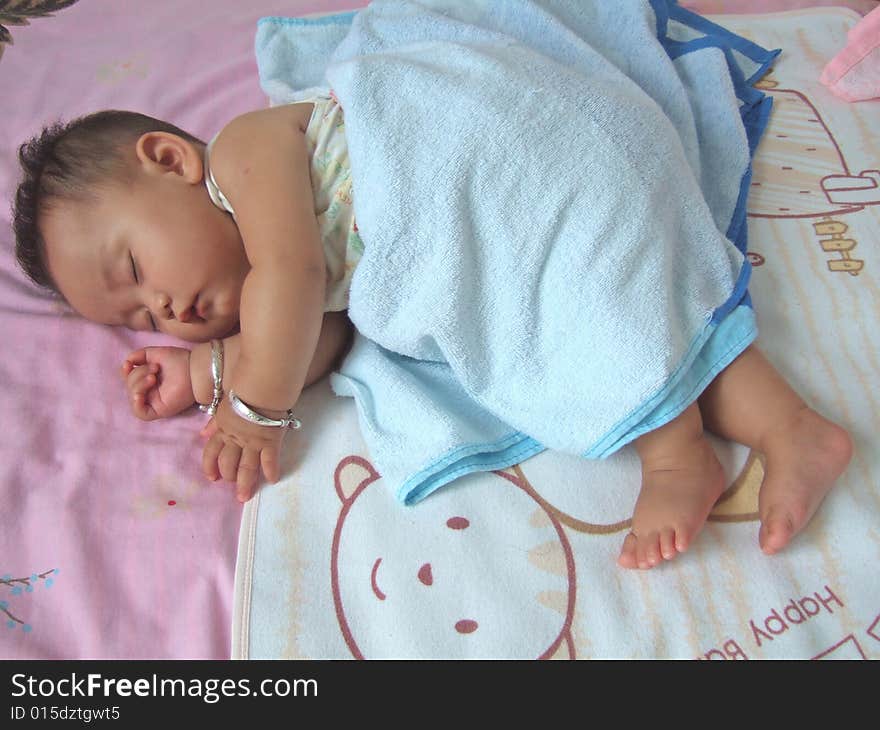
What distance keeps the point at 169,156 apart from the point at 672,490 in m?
0.69

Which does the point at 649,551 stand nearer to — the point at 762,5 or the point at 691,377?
the point at 691,377

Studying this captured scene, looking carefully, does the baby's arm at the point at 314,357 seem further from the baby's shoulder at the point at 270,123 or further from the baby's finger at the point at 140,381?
the baby's shoulder at the point at 270,123

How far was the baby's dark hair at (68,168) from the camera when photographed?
38.3 inches

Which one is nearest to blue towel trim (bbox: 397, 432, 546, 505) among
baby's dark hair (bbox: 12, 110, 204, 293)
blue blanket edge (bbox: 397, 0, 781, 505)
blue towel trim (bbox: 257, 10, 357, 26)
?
blue blanket edge (bbox: 397, 0, 781, 505)

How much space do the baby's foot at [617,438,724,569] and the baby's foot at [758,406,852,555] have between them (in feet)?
0.18

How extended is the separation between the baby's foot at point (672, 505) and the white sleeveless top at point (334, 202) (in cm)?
43

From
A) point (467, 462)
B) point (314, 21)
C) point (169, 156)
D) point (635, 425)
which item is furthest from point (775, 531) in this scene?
point (314, 21)

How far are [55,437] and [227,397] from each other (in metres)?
0.21

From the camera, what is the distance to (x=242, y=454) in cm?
96

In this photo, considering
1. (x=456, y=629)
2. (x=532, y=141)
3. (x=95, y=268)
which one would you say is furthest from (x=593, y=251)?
(x=95, y=268)

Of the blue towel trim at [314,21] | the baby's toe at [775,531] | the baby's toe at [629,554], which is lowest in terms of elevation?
the baby's toe at [629,554]

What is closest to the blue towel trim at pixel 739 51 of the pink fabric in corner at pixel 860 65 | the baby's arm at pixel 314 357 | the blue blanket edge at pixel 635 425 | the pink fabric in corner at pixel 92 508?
the pink fabric in corner at pixel 860 65
